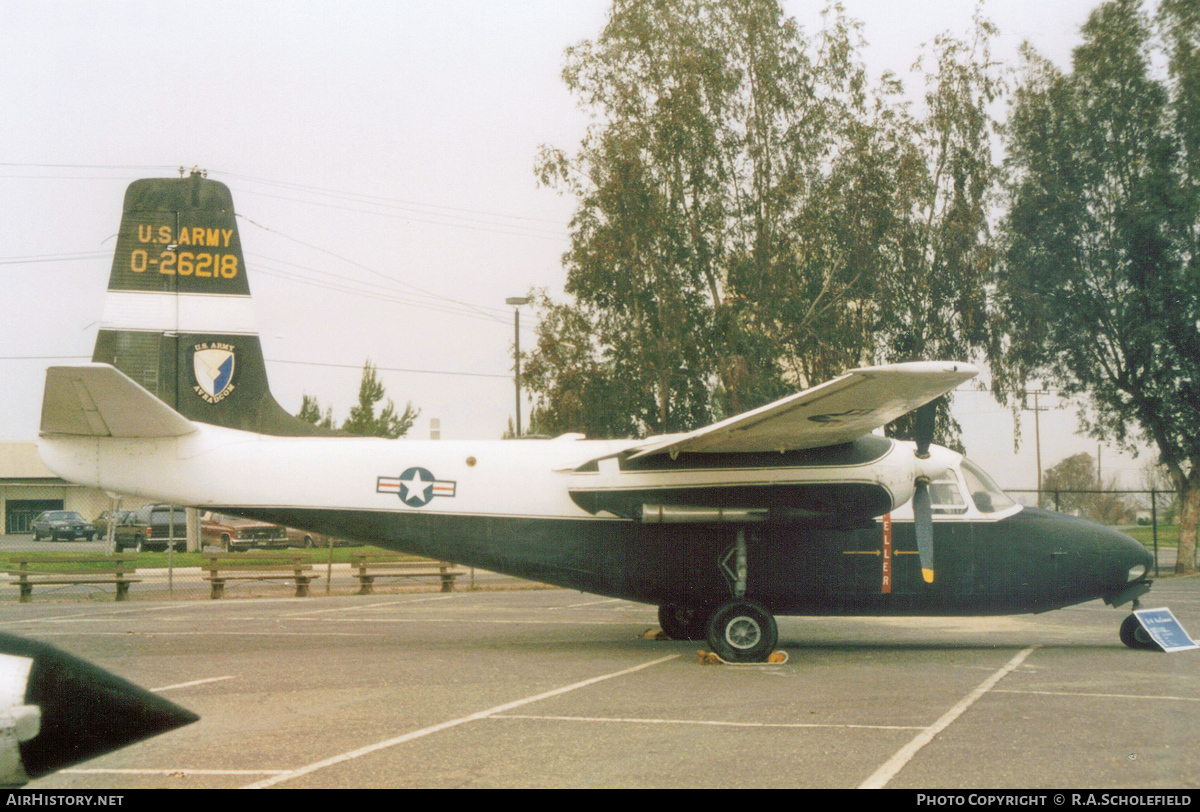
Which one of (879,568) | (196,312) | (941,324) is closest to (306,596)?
(196,312)

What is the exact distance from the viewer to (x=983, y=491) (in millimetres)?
12305

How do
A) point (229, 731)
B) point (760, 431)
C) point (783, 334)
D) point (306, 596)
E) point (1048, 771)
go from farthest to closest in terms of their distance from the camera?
point (783, 334) → point (306, 596) → point (760, 431) → point (229, 731) → point (1048, 771)

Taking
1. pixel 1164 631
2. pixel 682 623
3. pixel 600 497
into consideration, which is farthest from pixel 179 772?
pixel 1164 631

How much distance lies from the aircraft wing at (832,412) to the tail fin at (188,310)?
16.6 feet

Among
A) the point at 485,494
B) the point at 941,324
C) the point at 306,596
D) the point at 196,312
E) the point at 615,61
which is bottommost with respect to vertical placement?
the point at 306,596

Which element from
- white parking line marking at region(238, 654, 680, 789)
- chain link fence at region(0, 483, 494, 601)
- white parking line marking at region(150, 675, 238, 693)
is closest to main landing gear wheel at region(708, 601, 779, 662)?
white parking line marking at region(238, 654, 680, 789)

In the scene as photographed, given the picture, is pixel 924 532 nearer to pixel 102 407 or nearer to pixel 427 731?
pixel 427 731

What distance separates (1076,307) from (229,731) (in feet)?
78.0

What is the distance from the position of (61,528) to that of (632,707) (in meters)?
39.8

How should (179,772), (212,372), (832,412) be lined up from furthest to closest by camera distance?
(212,372)
(832,412)
(179,772)

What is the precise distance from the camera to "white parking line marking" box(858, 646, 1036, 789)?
586cm

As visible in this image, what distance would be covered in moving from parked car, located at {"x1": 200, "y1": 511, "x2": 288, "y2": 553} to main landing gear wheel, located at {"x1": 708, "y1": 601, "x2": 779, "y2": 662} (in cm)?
2917

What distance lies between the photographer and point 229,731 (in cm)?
729

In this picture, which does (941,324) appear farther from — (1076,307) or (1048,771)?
(1048,771)
